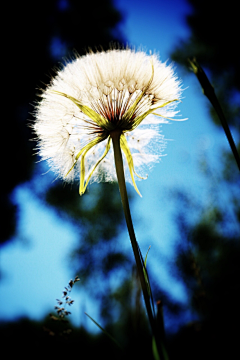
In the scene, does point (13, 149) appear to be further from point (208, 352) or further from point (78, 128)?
point (208, 352)

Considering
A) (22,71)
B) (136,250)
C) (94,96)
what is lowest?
(136,250)

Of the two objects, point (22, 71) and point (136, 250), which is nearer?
point (136, 250)

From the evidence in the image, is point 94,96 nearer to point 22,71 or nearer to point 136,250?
point 136,250

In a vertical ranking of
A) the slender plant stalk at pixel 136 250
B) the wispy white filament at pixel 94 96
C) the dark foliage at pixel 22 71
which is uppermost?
the dark foliage at pixel 22 71

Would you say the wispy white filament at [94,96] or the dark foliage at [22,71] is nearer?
the wispy white filament at [94,96]

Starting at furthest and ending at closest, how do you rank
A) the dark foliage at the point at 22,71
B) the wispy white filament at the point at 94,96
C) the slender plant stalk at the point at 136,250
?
1. the dark foliage at the point at 22,71
2. the wispy white filament at the point at 94,96
3. the slender plant stalk at the point at 136,250

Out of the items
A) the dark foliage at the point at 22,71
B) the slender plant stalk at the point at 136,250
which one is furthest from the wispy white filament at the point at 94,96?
the dark foliage at the point at 22,71

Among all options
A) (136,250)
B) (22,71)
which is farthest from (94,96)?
(22,71)

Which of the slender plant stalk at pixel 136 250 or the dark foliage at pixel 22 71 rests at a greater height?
the dark foliage at pixel 22 71

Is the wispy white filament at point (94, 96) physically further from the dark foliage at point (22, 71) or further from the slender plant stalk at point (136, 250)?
the dark foliage at point (22, 71)
